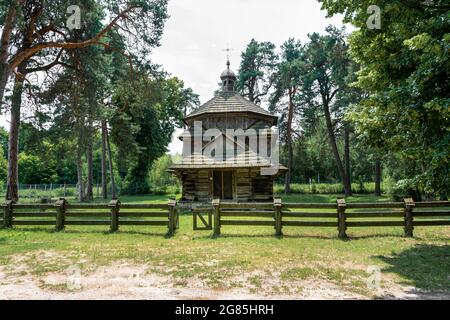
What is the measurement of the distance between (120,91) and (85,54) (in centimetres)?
342

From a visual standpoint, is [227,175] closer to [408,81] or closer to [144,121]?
[408,81]

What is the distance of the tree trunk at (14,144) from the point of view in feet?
56.1

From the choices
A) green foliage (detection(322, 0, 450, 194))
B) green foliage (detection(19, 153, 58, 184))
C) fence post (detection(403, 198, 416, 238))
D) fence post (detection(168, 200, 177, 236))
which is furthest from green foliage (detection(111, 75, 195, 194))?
green foliage (detection(19, 153, 58, 184))

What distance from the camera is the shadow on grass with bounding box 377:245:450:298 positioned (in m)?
6.01

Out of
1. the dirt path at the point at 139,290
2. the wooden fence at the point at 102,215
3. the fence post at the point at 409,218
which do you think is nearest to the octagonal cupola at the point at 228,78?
the wooden fence at the point at 102,215

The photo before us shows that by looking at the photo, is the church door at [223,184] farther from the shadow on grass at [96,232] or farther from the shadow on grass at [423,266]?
the shadow on grass at [423,266]

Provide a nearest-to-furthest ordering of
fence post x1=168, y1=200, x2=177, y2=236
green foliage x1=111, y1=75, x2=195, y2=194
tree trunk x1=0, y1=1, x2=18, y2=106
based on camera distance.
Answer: fence post x1=168, y1=200, x2=177, y2=236 → tree trunk x1=0, y1=1, x2=18, y2=106 → green foliage x1=111, y1=75, x2=195, y2=194

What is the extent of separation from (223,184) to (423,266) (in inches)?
524

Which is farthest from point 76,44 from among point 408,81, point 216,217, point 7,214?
point 408,81

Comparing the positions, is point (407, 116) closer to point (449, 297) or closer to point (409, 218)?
point (449, 297)

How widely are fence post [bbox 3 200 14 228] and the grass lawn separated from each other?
1.55 feet

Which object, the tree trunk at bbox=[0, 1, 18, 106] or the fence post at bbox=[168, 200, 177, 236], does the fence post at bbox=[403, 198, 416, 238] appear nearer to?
the fence post at bbox=[168, 200, 177, 236]

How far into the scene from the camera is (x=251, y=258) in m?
7.83

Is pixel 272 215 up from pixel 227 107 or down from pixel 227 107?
down
